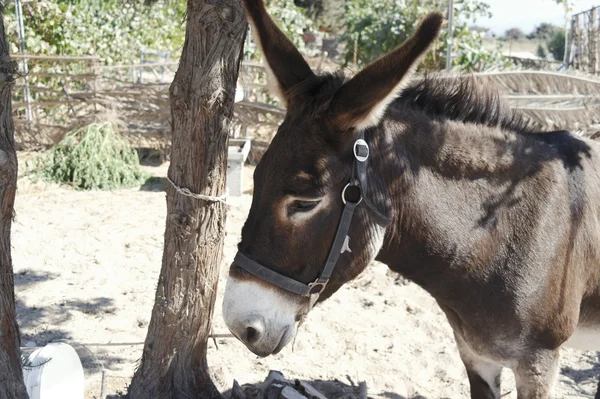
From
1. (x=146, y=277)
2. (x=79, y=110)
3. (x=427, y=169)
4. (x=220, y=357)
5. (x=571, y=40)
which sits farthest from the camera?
(x=571, y=40)

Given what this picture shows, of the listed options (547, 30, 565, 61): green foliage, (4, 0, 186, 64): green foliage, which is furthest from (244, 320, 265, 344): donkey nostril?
(547, 30, 565, 61): green foliage

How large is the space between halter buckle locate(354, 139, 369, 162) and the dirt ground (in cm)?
172

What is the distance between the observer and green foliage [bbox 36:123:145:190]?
887cm

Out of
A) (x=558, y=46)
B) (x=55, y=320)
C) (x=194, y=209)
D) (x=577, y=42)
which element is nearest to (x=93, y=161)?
(x=55, y=320)

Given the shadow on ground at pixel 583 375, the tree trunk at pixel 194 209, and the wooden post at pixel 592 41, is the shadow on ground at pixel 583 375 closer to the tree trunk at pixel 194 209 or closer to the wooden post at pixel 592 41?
the tree trunk at pixel 194 209

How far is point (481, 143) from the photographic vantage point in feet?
8.15

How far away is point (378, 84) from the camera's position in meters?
1.99

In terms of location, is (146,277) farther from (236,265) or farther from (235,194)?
(236,265)

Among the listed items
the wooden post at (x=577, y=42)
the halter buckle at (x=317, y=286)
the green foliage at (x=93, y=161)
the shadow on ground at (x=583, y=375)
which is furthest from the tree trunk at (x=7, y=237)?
the wooden post at (x=577, y=42)

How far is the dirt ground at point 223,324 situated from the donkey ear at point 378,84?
1834 mm

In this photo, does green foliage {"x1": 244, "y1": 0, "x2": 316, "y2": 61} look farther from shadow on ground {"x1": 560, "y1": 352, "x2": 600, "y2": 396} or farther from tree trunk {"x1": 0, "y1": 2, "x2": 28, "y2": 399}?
tree trunk {"x1": 0, "y1": 2, "x2": 28, "y2": 399}

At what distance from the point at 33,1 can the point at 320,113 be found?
11.9 meters

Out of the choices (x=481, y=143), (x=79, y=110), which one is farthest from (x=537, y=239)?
(x=79, y=110)

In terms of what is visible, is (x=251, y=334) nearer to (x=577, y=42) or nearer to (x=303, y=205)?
(x=303, y=205)
